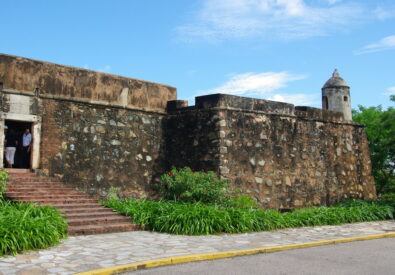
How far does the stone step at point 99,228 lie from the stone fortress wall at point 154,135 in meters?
2.81

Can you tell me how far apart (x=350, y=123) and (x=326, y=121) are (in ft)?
4.55

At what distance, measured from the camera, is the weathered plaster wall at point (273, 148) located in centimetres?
1162

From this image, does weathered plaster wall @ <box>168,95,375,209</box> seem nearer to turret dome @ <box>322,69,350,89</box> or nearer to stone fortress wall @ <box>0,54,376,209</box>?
stone fortress wall @ <box>0,54,376,209</box>

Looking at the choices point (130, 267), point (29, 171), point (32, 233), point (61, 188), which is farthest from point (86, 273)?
point (29, 171)

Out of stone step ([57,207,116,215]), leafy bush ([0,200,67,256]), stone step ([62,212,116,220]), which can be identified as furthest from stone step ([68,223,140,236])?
stone step ([57,207,116,215])

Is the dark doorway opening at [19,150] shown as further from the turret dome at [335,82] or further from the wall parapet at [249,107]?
the turret dome at [335,82]

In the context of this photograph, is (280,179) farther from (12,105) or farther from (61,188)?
(12,105)

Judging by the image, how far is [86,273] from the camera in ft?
16.5

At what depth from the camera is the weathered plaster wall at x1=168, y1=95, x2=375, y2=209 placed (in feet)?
38.1

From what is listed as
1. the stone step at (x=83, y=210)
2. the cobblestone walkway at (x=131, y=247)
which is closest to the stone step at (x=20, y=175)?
the stone step at (x=83, y=210)

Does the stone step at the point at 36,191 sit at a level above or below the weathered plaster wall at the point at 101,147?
below

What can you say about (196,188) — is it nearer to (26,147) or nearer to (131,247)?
(131,247)

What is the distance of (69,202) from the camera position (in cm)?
913

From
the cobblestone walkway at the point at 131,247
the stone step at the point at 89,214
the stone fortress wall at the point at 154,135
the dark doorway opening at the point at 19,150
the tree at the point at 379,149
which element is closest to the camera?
the cobblestone walkway at the point at 131,247
